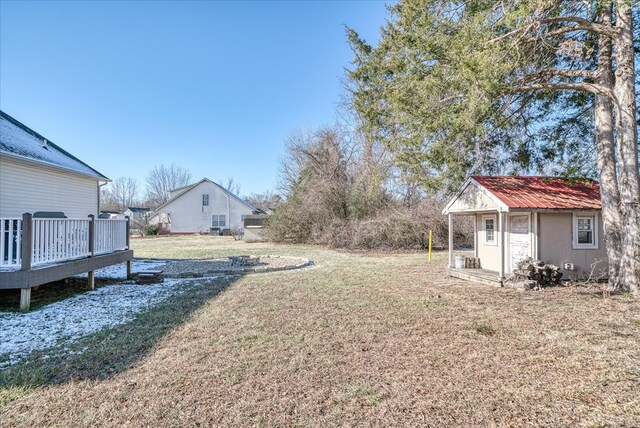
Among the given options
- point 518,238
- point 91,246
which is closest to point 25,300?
point 91,246

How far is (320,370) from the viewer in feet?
11.1

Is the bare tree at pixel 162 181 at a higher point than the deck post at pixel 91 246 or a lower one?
higher

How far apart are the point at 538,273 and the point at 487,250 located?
2105 millimetres

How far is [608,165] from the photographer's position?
290 inches

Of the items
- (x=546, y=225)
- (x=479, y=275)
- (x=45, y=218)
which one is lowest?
(x=479, y=275)

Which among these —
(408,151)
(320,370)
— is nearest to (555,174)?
(408,151)

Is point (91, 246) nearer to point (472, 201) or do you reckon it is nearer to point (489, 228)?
point (472, 201)

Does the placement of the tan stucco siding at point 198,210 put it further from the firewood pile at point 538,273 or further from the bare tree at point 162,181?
the firewood pile at point 538,273

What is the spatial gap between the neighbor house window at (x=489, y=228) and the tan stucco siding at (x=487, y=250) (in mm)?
82

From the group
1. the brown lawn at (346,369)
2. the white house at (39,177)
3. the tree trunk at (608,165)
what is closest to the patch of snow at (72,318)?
the brown lawn at (346,369)

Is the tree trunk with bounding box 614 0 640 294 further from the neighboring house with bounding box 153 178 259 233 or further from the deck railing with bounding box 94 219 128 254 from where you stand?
the neighboring house with bounding box 153 178 259 233

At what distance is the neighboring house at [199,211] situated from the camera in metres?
34.8

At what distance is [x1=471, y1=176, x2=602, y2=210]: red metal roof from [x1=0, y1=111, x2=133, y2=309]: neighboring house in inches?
390

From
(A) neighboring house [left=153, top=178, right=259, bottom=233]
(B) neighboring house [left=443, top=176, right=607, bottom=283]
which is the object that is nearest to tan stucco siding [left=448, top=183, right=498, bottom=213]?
(B) neighboring house [left=443, top=176, right=607, bottom=283]
